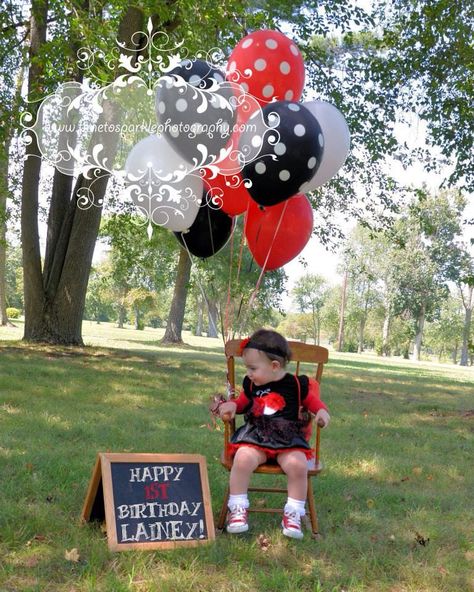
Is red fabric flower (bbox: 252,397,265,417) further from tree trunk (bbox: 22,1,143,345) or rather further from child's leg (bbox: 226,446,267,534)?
tree trunk (bbox: 22,1,143,345)

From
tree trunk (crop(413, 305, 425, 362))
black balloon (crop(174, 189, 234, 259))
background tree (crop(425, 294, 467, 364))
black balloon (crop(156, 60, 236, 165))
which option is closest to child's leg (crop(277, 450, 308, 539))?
black balloon (crop(174, 189, 234, 259))

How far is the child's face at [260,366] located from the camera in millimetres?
3582

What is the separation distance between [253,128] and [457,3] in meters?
6.62

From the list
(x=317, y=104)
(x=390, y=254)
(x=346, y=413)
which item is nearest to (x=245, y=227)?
(x=317, y=104)

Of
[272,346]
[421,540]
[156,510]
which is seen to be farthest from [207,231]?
[421,540]

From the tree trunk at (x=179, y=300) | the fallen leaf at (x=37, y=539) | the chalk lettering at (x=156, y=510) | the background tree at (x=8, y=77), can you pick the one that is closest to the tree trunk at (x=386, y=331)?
the tree trunk at (x=179, y=300)

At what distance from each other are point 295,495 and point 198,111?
8.72 feet

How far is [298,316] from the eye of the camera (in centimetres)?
7131

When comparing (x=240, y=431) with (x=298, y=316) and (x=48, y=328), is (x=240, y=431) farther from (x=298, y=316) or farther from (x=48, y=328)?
(x=298, y=316)

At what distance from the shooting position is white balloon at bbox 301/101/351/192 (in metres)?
4.46

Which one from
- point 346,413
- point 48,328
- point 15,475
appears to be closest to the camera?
point 15,475

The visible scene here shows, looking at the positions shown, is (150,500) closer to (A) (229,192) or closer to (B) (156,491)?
(B) (156,491)

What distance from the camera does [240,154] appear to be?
419 cm

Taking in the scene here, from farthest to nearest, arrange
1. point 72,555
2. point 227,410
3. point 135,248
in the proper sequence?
point 135,248
point 227,410
point 72,555
